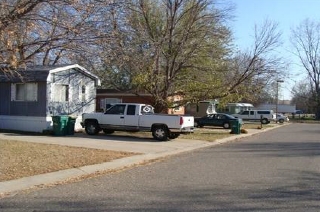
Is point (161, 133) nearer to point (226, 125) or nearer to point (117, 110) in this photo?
point (117, 110)

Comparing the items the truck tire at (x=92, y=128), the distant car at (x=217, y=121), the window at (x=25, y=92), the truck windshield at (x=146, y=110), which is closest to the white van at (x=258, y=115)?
the distant car at (x=217, y=121)

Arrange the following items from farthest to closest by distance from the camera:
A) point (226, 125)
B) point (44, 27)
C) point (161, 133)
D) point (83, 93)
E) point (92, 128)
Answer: point (226, 125) < point (83, 93) < point (92, 128) < point (161, 133) < point (44, 27)

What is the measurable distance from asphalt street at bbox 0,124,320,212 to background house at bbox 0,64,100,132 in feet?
41.6

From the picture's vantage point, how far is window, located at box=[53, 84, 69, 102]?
26.3 m

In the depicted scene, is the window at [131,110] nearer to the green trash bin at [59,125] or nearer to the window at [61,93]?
the green trash bin at [59,125]

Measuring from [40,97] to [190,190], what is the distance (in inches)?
693

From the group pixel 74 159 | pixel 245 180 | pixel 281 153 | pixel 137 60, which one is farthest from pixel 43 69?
pixel 245 180

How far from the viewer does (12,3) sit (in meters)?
12.1

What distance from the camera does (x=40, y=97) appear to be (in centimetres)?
2545

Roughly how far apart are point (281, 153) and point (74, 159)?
873cm

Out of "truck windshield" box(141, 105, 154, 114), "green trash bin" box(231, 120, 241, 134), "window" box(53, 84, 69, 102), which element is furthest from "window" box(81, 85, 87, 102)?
"green trash bin" box(231, 120, 241, 134)

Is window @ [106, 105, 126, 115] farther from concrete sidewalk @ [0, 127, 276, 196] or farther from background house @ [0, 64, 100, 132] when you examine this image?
background house @ [0, 64, 100, 132]

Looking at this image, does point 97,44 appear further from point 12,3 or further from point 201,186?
point 201,186

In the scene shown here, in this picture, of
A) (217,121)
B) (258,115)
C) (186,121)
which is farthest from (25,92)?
(258,115)
